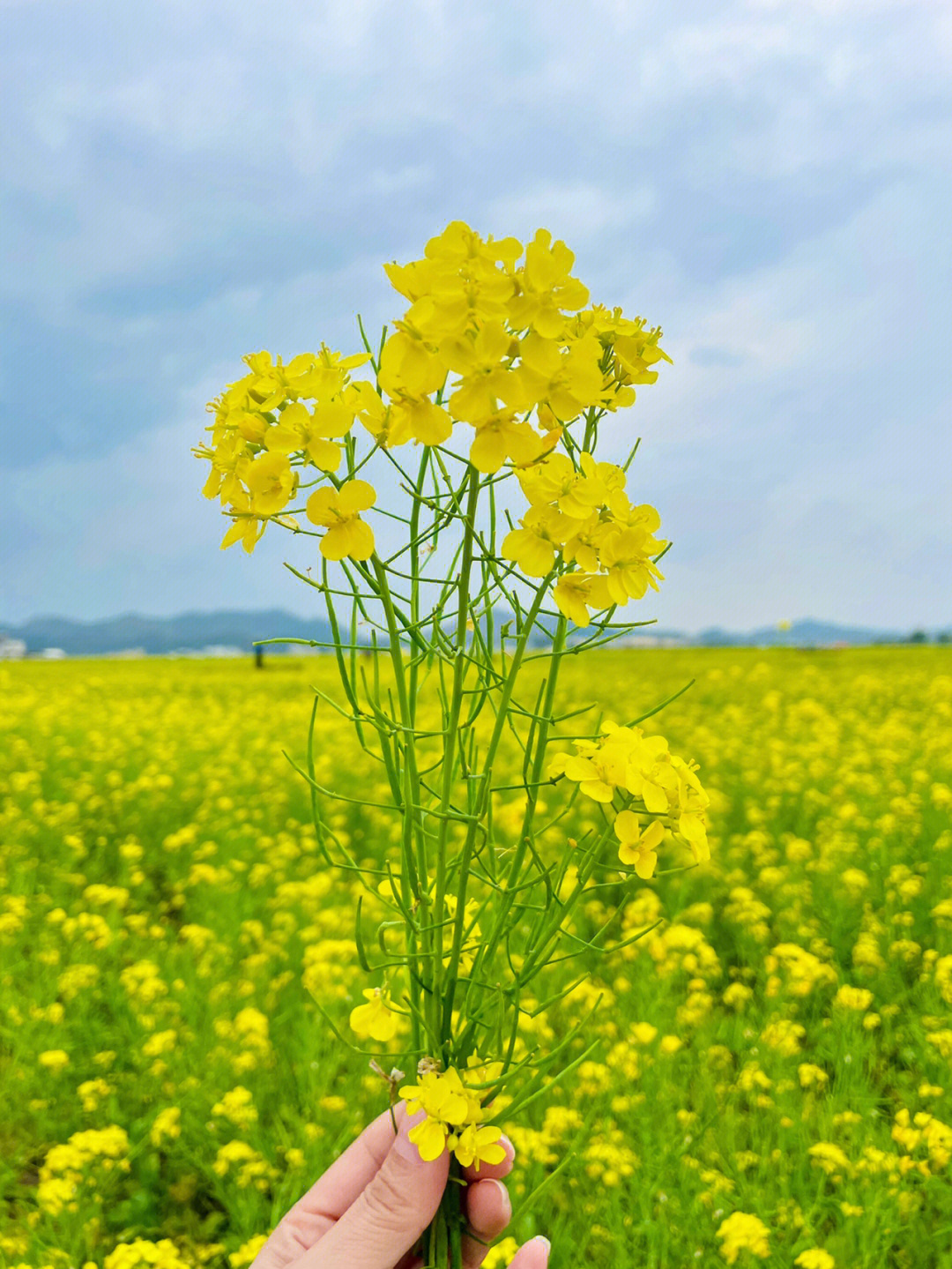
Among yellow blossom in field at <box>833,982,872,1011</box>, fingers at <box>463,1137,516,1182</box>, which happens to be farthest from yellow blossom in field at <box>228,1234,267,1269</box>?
yellow blossom in field at <box>833,982,872,1011</box>

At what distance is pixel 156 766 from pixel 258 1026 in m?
4.00

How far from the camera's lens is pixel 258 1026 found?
8.80ft

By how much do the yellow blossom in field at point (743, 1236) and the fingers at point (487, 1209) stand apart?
93 centimetres

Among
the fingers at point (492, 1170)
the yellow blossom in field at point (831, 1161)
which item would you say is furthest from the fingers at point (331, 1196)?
the yellow blossom in field at point (831, 1161)

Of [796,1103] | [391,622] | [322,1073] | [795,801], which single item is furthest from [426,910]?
[795,801]

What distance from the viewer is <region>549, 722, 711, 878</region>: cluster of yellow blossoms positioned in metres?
0.96

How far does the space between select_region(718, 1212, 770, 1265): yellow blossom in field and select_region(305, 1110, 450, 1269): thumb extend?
1.10 metres

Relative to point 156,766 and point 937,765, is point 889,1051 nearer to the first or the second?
point 937,765

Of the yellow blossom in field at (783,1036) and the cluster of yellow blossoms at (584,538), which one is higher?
the cluster of yellow blossoms at (584,538)

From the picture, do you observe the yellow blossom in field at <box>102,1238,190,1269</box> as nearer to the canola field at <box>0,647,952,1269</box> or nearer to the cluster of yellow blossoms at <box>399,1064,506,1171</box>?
the canola field at <box>0,647,952,1269</box>

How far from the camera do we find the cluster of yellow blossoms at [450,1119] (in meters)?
1.01

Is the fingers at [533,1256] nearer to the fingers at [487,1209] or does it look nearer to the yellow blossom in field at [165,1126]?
the fingers at [487,1209]

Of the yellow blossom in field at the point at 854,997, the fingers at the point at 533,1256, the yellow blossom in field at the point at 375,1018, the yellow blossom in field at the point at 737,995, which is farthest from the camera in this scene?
the yellow blossom in field at the point at 737,995

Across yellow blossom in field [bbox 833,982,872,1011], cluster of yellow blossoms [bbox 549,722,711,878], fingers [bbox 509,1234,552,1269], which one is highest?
cluster of yellow blossoms [bbox 549,722,711,878]
